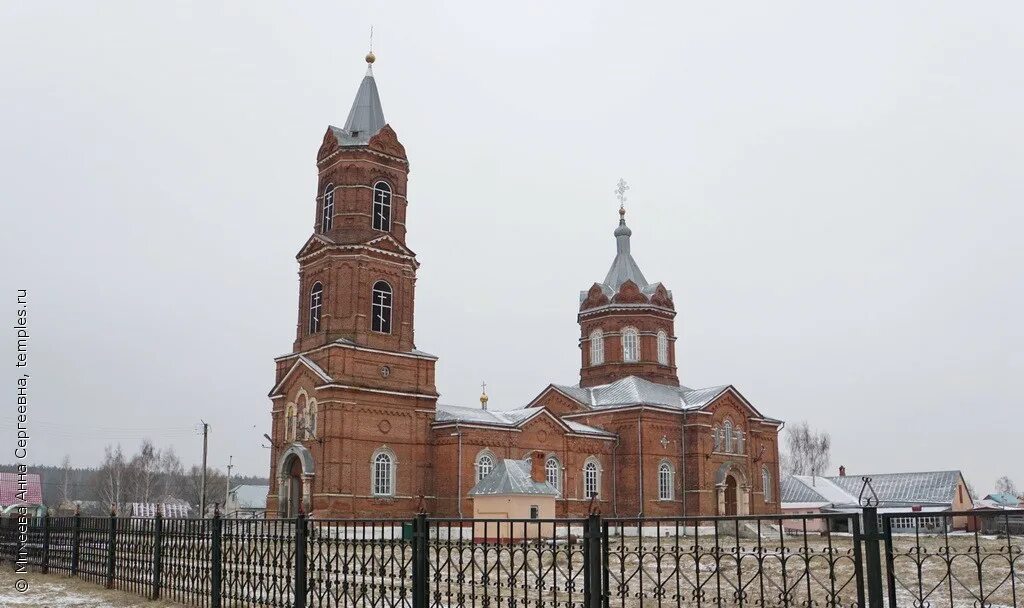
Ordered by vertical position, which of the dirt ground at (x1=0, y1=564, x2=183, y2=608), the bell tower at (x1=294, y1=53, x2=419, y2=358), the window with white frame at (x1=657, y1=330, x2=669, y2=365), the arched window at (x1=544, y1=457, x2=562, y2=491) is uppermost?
the bell tower at (x1=294, y1=53, x2=419, y2=358)

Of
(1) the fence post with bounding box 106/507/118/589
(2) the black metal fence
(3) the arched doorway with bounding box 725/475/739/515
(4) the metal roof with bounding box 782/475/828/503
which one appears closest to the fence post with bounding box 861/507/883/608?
(2) the black metal fence

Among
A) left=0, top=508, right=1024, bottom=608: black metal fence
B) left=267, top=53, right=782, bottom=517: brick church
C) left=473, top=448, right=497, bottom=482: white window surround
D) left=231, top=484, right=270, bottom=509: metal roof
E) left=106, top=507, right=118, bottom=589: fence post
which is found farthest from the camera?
left=231, top=484, right=270, bottom=509: metal roof

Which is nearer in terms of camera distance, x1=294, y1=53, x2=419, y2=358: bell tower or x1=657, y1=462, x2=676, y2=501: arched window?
x1=294, y1=53, x2=419, y2=358: bell tower

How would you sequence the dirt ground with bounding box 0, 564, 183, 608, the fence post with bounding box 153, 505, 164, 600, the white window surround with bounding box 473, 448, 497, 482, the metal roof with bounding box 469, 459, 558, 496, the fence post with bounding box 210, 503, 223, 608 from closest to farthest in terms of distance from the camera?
1. the fence post with bounding box 210, 503, 223, 608
2. the dirt ground with bounding box 0, 564, 183, 608
3. the fence post with bounding box 153, 505, 164, 600
4. the metal roof with bounding box 469, 459, 558, 496
5. the white window surround with bounding box 473, 448, 497, 482

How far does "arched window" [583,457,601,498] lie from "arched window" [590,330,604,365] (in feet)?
23.8

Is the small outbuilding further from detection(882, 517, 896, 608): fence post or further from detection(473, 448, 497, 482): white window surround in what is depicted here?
detection(882, 517, 896, 608): fence post

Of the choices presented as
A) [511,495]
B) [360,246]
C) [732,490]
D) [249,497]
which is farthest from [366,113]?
[249,497]

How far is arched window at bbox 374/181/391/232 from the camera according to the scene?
34.8 metres

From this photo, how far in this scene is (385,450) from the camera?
3284 centimetres

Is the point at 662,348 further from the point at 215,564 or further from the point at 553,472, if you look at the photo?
the point at 215,564

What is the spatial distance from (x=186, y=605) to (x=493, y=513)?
20791 millimetres

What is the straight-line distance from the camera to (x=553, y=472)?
1491 inches

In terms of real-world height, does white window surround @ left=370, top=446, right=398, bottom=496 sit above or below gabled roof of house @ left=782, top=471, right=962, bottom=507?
above

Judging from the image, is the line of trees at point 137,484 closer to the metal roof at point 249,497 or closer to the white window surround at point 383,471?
the metal roof at point 249,497
